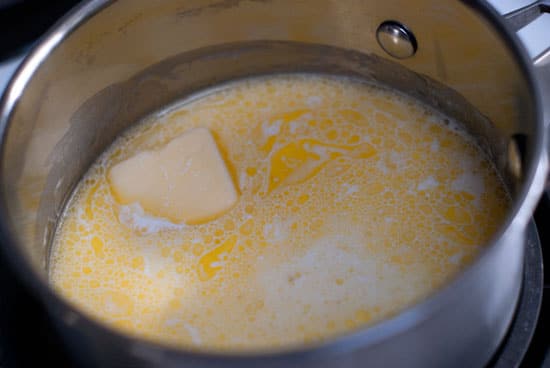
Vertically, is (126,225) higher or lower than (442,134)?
higher

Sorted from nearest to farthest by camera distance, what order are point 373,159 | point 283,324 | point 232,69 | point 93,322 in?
point 93,322, point 283,324, point 373,159, point 232,69

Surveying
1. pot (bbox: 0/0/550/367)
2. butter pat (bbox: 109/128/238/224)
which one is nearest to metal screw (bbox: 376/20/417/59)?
pot (bbox: 0/0/550/367)

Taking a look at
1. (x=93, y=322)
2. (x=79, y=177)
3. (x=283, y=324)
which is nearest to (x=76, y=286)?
(x=79, y=177)

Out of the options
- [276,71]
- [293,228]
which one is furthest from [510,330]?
[276,71]

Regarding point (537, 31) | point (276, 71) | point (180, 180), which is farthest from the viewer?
point (276, 71)

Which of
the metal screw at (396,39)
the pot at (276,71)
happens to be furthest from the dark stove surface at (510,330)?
the metal screw at (396,39)

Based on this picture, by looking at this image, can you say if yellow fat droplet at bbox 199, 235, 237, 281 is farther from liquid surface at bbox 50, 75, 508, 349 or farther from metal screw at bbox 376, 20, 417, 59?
metal screw at bbox 376, 20, 417, 59

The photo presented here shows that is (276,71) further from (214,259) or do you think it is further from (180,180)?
(214,259)

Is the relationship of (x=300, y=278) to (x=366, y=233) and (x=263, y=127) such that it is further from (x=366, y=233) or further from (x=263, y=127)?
(x=263, y=127)
